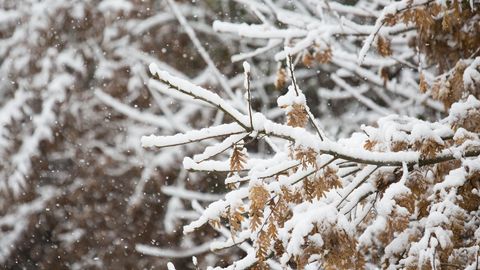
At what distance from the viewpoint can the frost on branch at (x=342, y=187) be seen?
2.18m

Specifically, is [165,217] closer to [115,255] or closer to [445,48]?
[115,255]

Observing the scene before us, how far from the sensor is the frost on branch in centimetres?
218

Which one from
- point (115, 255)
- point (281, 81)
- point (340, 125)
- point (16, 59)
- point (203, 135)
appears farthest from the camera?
point (16, 59)

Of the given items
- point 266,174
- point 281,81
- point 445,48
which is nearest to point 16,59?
point 281,81

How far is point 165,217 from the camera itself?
1056 centimetres

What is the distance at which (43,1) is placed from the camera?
11828 millimetres

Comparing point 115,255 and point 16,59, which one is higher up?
point 16,59

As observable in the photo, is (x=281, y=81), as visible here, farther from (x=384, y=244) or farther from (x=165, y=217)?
(x=165, y=217)

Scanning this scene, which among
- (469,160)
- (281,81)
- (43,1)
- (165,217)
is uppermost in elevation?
(469,160)

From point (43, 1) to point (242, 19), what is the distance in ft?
12.0

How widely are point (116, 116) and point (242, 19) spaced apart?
9.00ft

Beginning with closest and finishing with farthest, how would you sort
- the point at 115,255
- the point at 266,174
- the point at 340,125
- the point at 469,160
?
the point at 266,174
the point at 469,160
the point at 340,125
the point at 115,255

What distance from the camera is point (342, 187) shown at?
2389 millimetres

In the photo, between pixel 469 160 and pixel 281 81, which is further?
pixel 281 81
